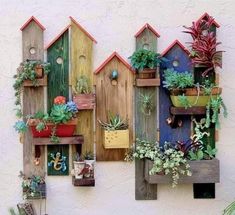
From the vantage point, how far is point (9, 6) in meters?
3.16

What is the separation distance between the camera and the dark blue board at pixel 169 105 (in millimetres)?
3172

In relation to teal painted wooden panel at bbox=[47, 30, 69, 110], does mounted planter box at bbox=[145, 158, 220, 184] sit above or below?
below

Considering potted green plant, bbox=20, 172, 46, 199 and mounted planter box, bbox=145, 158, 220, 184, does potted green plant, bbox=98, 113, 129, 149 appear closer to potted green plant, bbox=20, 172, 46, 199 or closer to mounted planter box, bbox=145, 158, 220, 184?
mounted planter box, bbox=145, 158, 220, 184

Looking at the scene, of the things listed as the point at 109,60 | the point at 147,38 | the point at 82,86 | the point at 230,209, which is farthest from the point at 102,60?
the point at 230,209

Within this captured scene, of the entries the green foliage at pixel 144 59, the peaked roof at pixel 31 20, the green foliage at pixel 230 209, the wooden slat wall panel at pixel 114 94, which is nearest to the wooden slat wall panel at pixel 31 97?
the peaked roof at pixel 31 20

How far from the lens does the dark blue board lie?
3172 millimetres

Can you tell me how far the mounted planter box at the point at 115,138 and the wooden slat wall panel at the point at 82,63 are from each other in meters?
0.16

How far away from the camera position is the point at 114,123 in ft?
10.3

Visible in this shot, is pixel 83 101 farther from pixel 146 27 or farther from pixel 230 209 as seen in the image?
pixel 230 209

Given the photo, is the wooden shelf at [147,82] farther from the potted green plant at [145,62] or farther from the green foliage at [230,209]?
the green foliage at [230,209]

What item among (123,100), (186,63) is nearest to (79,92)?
(123,100)

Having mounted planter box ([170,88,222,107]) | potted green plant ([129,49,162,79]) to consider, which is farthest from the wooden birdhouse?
mounted planter box ([170,88,222,107])

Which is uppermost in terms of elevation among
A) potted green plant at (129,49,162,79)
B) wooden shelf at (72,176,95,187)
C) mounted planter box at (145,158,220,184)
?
potted green plant at (129,49,162,79)

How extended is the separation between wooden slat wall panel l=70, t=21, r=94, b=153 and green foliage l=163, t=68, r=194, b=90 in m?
0.52
